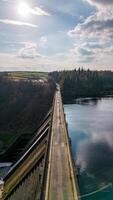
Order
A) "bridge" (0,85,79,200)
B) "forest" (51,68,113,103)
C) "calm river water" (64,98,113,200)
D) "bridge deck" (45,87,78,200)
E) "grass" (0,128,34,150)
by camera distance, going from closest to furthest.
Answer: "bridge deck" (45,87,78,200) → "bridge" (0,85,79,200) → "calm river water" (64,98,113,200) → "grass" (0,128,34,150) → "forest" (51,68,113,103)

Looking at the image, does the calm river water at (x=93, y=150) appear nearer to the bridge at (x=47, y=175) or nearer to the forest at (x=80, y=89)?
the bridge at (x=47, y=175)

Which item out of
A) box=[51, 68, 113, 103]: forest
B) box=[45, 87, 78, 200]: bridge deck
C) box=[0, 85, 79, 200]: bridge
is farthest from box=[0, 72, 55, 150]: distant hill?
box=[45, 87, 78, 200]: bridge deck

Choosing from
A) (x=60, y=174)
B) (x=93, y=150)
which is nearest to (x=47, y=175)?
(x=60, y=174)

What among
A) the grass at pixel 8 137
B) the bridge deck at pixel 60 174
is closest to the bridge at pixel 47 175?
the bridge deck at pixel 60 174

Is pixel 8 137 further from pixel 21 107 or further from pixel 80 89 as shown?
pixel 80 89

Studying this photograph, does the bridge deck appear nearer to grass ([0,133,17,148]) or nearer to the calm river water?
the calm river water

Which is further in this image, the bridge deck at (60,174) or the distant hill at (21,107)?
the distant hill at (21,107)

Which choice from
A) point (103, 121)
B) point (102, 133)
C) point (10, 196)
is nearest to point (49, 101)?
point (103, 121)
